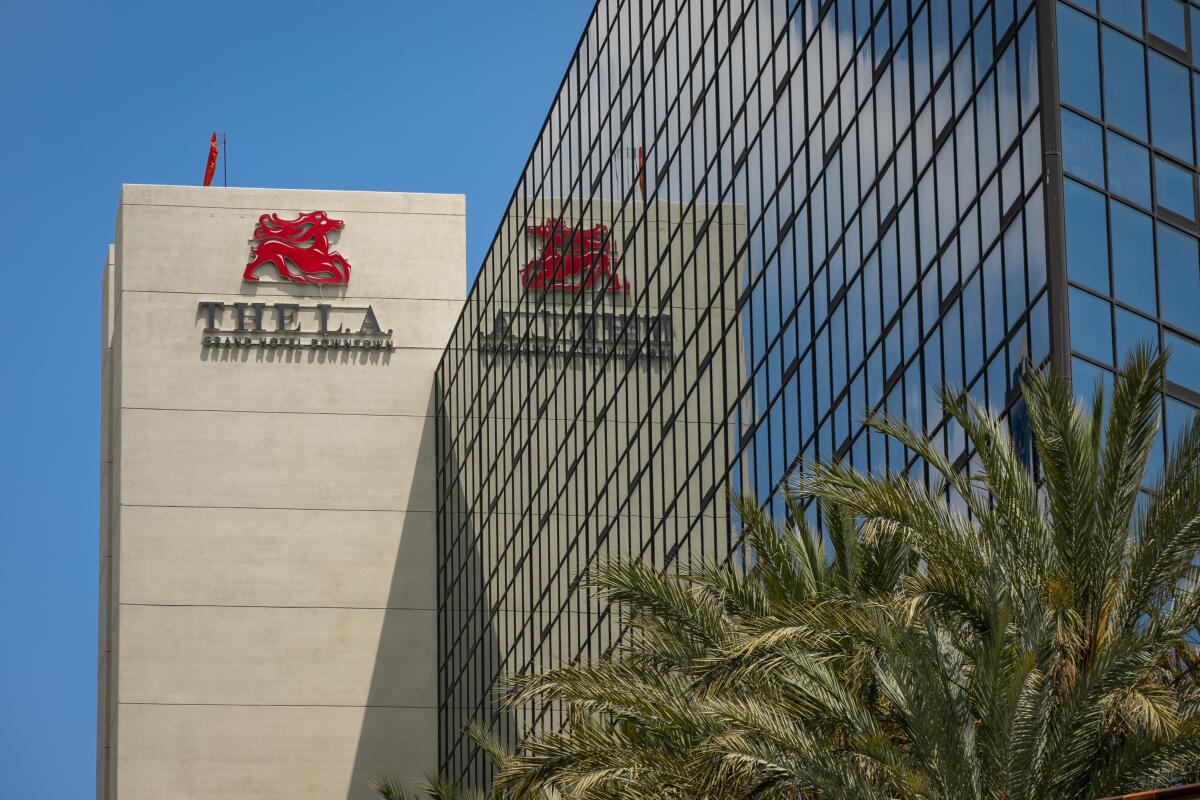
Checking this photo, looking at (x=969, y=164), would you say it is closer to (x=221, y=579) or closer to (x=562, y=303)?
(x=562, y=303)

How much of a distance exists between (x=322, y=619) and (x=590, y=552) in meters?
18.9

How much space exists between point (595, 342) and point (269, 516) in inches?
777

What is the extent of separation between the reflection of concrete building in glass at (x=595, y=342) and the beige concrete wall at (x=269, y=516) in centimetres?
10

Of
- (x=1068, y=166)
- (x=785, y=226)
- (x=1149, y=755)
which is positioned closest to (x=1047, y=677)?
(x=1149, y=755)

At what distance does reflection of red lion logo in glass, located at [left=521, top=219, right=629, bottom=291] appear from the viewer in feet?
169

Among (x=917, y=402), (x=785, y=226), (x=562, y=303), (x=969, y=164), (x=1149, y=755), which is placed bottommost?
(x=1149, y=755)

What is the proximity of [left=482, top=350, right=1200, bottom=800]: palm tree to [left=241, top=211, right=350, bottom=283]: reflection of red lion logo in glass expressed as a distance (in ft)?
148

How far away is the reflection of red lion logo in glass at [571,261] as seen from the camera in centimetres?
5156

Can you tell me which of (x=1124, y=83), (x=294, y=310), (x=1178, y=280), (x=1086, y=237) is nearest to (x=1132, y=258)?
(x=1086, y=237)

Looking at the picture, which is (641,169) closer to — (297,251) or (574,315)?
(574,315)

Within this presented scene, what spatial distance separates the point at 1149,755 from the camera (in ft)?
70.7

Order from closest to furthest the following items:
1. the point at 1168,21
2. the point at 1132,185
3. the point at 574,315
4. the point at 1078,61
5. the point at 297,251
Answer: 1. the point at 1132,185
2. the point at 1078,61
3. the point at 1168,21
4. the point at 574,315
5. the point at 297,251

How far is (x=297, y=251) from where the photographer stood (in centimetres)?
6962

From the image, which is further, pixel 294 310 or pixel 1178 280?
pixel 294 310
